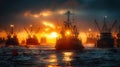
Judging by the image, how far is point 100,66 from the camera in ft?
420

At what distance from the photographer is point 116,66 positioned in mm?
126750

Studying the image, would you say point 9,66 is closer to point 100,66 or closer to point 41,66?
point 41,66

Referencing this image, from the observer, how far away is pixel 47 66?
4998 inches

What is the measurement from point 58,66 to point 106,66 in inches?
672

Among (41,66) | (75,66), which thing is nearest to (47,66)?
(41,66)

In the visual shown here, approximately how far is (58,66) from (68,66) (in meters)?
3.62

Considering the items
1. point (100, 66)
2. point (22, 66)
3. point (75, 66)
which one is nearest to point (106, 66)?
point (100, 66)

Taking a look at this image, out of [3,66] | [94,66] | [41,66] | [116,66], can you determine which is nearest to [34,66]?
[41,66]

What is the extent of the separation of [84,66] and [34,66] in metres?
17.9

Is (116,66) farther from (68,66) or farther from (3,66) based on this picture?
(3,66)

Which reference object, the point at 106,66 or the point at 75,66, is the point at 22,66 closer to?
the point at 75,66

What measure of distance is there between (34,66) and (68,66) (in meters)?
12.2

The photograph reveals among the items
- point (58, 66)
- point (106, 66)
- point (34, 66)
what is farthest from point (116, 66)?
point (34, 66)

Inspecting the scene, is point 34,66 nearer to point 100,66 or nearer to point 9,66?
point 9,66
